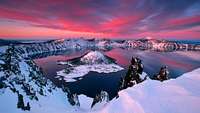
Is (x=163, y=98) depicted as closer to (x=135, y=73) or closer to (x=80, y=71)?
(x=135, y=73)

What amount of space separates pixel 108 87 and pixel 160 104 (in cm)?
9600

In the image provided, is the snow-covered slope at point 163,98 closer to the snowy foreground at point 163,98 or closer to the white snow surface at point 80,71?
the snowy foreground at point 163,98

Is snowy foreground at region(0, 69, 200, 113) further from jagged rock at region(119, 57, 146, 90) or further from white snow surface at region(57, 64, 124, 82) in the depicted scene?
white snow surface at region(57, 64, 124, 82)

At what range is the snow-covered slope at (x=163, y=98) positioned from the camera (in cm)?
1344

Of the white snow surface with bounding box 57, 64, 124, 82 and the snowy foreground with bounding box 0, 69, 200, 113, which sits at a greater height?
the snowy foreground with bounding box 0, 69, 200, 113

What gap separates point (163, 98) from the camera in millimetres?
14883

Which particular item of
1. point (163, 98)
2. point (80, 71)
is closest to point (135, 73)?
point (163, 98)

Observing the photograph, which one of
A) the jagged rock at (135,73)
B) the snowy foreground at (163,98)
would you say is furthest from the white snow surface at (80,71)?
the snowy foreground at (163,98)

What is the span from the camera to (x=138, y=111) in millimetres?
14312

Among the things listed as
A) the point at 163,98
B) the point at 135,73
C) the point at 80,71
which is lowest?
the point at 80,71

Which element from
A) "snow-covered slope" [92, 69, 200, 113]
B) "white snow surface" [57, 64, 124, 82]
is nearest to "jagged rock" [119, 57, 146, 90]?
"snow-covered slope" [92, 69, 200, 113]

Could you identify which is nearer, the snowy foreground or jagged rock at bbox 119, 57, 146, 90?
the snowy foreground

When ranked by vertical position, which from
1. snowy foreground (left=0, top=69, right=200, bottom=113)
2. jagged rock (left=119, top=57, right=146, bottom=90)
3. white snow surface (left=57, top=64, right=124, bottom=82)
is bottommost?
white snow surface (left=57, top=64, right=124, bottom=82)

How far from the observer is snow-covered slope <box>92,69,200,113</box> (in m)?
13.4
